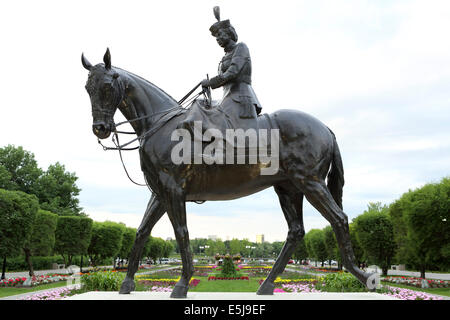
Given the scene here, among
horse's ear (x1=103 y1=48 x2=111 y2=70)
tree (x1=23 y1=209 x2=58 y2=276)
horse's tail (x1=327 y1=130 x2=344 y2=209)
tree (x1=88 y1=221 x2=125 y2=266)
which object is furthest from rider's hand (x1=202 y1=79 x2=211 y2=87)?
tree (x1=88 y1=221 x2=125 y2=266)

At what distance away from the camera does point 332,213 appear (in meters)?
5.82

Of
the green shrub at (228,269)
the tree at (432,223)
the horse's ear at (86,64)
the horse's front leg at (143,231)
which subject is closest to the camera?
the horse's ear at (86,64)

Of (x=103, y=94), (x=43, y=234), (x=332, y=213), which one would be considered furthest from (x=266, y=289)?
(x=43, y=234)

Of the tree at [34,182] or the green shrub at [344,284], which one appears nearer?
the green shrub at [344,284]

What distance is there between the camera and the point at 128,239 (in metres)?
57.0

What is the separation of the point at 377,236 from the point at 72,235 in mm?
30420

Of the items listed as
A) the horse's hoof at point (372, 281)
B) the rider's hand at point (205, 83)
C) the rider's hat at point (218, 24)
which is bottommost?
the horse's hoof at point (372, 281)

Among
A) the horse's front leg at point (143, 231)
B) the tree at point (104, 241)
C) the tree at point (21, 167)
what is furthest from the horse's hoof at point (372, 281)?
the tree at point (21, 167)

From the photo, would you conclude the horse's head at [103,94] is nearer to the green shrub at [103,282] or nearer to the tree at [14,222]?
the green shrub at [103,282]

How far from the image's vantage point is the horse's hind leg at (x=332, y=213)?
229 inches

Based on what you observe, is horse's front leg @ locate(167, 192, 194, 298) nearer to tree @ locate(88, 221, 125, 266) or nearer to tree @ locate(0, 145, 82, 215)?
tree @ locate(88, 221, 125, 266)

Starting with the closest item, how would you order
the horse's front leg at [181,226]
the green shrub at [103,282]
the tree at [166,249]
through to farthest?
the horse's front leg at [181,226] < the green shrub at [103,282] < the tree at [166,249]

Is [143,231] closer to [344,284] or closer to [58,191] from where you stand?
[344,284]

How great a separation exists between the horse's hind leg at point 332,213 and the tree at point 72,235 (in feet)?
127
